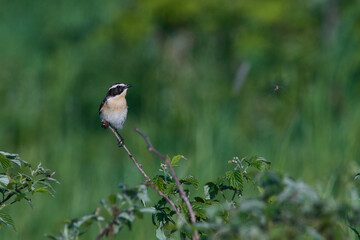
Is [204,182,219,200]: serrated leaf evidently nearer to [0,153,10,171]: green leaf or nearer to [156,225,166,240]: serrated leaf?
[156,225,166,240]: serrated leaf

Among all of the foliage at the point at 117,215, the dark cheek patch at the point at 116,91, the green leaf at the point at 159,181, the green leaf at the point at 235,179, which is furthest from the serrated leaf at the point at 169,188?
the dark cheek patch at the point at 116,91

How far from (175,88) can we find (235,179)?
5773mm

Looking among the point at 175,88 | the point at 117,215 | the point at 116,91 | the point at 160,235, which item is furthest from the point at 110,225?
the point at 175,88

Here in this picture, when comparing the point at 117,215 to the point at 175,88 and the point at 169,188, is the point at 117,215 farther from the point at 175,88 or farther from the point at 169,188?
the point at 175,88

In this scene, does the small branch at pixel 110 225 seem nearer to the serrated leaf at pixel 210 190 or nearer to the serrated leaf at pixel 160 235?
the serrated leaf at pixel 160 235

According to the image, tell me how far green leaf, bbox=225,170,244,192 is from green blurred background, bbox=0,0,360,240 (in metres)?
0.53

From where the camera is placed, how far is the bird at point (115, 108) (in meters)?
3.43

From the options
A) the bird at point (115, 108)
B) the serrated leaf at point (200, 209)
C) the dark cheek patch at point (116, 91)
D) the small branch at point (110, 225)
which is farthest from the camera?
the dark cheek patch at point (116, 91)

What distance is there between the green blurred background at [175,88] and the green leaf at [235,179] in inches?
20.7

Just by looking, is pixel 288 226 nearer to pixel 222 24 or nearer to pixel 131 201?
pixel 131 201

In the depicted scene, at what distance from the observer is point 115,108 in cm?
346

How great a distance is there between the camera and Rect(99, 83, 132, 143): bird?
3.43m

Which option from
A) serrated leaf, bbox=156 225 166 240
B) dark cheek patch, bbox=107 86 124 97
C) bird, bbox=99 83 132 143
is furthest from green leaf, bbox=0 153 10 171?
dark cheek patch, bbox=107 86 124 97

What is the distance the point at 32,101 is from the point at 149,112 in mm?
1298
